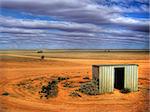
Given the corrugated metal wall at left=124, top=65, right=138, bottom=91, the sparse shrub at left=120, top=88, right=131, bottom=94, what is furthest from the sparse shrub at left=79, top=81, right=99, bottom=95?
the corrugated metal wall at left=124, top=65, right=138, bottom=91

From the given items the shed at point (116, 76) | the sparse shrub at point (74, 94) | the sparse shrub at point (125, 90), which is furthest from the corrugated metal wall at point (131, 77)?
the sparse shrub at point (74, 94)

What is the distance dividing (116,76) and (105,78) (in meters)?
2.33

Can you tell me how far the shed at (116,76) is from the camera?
15.1 meters

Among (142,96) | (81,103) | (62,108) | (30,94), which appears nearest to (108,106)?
(81,103)

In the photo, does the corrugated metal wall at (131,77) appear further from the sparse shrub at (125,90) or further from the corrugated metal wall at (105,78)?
the corrugated metal wall at (105,78)

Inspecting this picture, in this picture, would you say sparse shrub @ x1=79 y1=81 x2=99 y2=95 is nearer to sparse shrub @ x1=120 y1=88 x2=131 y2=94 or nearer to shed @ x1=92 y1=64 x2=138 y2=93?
shed @ x1=92 y1=64 x2=138 y2=93

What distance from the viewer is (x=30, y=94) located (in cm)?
1493

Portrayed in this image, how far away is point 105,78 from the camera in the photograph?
1513cm

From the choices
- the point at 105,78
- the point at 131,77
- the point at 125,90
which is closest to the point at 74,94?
the point at 105,78

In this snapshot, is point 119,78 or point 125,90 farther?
point 119,78

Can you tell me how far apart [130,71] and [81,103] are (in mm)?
4140

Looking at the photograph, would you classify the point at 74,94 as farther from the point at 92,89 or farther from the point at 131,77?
the point at 131,77

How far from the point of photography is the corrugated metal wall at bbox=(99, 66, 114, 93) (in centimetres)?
1505

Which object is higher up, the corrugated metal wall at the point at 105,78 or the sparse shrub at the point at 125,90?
the corrugated metal wall at the point at 105,78
